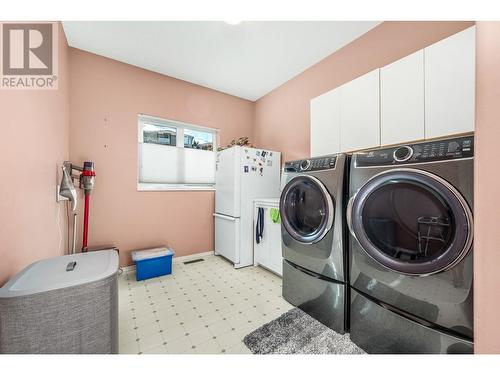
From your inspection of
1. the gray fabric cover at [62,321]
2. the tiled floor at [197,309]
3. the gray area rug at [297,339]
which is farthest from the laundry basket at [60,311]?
the gray area rug at [297,339]

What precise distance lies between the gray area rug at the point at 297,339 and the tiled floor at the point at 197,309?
0.26ft

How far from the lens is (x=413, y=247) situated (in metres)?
1.09

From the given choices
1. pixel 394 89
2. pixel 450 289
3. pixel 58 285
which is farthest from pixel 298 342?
pixel 394 89

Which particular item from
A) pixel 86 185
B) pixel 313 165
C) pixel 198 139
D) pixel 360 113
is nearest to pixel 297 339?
pixel 313 165

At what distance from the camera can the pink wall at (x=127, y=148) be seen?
7.48ft

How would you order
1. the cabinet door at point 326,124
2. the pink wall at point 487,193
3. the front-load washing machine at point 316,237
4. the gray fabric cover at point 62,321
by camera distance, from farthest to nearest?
the cabinet door at point 326,124 < the front-load washing machine at point 316,237 < the gray fabric cover at point 62,321 < the pink wall at point 487,193

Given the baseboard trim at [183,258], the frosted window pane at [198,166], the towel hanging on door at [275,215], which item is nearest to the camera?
the towel hanging on door at [275,215]

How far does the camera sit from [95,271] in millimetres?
1006

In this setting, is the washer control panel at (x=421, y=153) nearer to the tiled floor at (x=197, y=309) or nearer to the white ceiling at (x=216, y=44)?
the tiled floor at (x=197, y=309)

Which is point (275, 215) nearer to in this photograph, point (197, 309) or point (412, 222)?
point (197, 309)

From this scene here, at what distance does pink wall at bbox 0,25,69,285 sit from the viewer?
0.98 metres

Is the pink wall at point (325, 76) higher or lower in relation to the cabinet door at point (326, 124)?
higher
